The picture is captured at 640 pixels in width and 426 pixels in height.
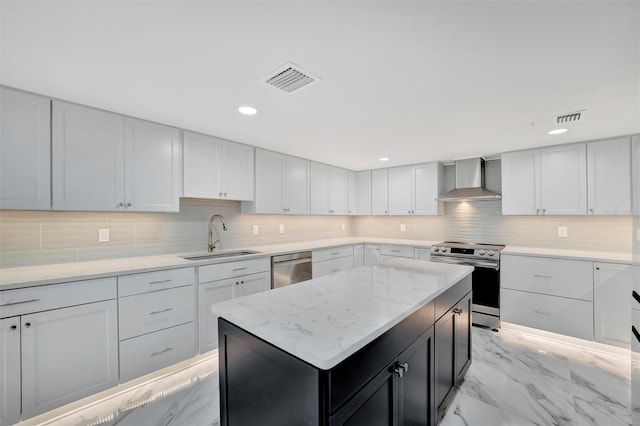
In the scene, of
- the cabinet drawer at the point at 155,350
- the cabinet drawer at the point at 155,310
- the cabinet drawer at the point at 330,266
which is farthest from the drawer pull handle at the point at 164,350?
the cabinet drawer at the point at 330,266

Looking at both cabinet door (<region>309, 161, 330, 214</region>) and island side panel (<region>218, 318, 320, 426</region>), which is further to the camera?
cabinet door (<region>309, 161, 330, 214</region>)

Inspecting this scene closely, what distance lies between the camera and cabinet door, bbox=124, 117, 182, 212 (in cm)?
230

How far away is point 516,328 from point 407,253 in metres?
1.56

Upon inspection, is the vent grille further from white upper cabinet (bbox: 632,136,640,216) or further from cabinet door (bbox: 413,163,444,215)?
cabinet door (bbox: 413,163,444,215)

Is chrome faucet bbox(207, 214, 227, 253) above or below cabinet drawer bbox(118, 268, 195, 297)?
above

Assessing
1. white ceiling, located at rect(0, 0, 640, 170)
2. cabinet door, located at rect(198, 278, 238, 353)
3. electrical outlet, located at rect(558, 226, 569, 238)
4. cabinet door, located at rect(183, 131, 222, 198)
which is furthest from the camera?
electrical outlet, located at rect(558, 226, 569, 238)

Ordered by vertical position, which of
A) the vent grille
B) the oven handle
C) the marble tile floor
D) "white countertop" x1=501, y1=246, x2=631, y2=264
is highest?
the vent grille

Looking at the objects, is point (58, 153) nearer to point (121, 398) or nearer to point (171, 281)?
point (171, 281)

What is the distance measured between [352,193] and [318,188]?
95 cm

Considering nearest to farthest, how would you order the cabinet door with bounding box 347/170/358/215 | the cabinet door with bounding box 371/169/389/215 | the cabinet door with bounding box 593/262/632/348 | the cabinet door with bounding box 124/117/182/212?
1. the cabinet door with bounding box 124/117/182/212
2. the cabinet door with bounding box 593/262/632/348
3. the cabinet door with bounding box 371/169/389/215
4. the cabinet door with bounding box 347/170/358/215

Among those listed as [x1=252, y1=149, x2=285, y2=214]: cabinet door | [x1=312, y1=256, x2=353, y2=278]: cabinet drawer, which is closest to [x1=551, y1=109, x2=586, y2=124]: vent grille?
[x1=312, y1=256, x2=353, y2=278]: cabinet drawer

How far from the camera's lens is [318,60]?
1473 mm

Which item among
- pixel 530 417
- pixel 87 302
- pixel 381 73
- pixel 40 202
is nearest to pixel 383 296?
pixel 381 73

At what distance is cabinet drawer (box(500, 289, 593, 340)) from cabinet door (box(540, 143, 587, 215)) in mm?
1029
